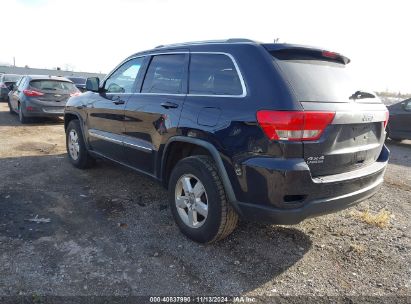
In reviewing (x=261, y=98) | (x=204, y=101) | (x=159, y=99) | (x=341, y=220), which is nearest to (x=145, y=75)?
(x=159, y=99)

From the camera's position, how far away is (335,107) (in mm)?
2783

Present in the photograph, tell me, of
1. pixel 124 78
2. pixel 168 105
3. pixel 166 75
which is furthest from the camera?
pixel 124 78

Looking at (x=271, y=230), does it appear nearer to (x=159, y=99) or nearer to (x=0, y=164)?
(x=159, y=99)

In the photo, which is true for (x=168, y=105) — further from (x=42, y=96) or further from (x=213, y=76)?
(x=42, y=96)

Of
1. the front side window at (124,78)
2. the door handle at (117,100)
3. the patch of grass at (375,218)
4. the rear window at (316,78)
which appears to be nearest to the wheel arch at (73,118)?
the front side window at (124,78)

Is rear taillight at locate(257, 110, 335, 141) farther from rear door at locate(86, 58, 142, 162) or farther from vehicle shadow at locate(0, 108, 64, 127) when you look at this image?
vehicle shadow at locate(0, 108, 64, 127)

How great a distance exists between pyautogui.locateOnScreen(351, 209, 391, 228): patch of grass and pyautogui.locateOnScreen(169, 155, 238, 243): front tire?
5.91ft

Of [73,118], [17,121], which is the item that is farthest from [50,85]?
[73,118]

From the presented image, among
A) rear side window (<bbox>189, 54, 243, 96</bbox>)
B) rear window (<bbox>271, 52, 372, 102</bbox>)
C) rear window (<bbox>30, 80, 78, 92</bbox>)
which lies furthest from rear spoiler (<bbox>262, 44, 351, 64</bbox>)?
rear window (<bbox>30, 80, 78, 92</bbox>)

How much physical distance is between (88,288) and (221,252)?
121 cm

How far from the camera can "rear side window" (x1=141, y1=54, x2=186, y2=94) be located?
12.0ft

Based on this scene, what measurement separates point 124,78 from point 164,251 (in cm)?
249

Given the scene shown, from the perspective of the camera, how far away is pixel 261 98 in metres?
2.72

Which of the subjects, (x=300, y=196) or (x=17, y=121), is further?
(x=17, y=121)
